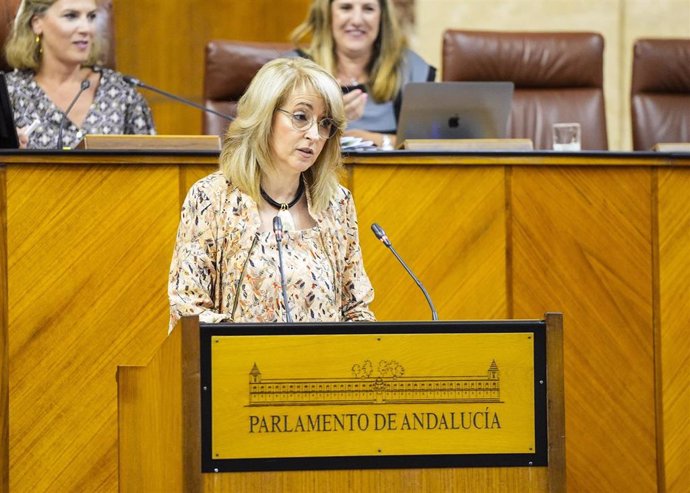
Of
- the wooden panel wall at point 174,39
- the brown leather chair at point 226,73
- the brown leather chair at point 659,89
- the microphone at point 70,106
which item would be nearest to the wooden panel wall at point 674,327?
the brown leather chair at point 659,89

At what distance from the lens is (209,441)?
6.29 feet

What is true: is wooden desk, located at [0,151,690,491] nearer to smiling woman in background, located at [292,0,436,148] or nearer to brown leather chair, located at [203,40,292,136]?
smiling woman in background, located at [292,0,436,148]

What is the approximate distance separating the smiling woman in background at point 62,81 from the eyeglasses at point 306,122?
1392 mm

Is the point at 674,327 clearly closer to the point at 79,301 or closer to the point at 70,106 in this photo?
the point at 79,301

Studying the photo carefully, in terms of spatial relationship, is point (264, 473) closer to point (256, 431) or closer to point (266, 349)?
point (256, 431)

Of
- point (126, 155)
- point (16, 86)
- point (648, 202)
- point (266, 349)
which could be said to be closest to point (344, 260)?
point (266, 349)

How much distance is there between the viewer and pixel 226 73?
401 centimetres

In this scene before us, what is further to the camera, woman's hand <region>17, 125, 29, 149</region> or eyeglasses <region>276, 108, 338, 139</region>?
woman's hand <region>17, 125, 29, 149</region>

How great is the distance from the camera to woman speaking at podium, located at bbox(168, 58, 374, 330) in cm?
233

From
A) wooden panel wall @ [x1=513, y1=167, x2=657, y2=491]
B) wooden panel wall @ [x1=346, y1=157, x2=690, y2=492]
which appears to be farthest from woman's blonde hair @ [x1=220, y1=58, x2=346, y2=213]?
wooden panel wall @ [x1=513, y1=167, x2=657, y2=491]

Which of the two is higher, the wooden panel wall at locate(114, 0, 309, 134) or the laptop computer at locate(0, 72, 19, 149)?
the wooden panel wall at locate(114, 0, 309, 134)

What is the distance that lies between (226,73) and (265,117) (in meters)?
1.66

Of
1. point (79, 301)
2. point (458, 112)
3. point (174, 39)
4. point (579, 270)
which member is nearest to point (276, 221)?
point (79, 301)

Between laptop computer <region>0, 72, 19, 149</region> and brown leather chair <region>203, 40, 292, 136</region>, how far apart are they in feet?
3.32
